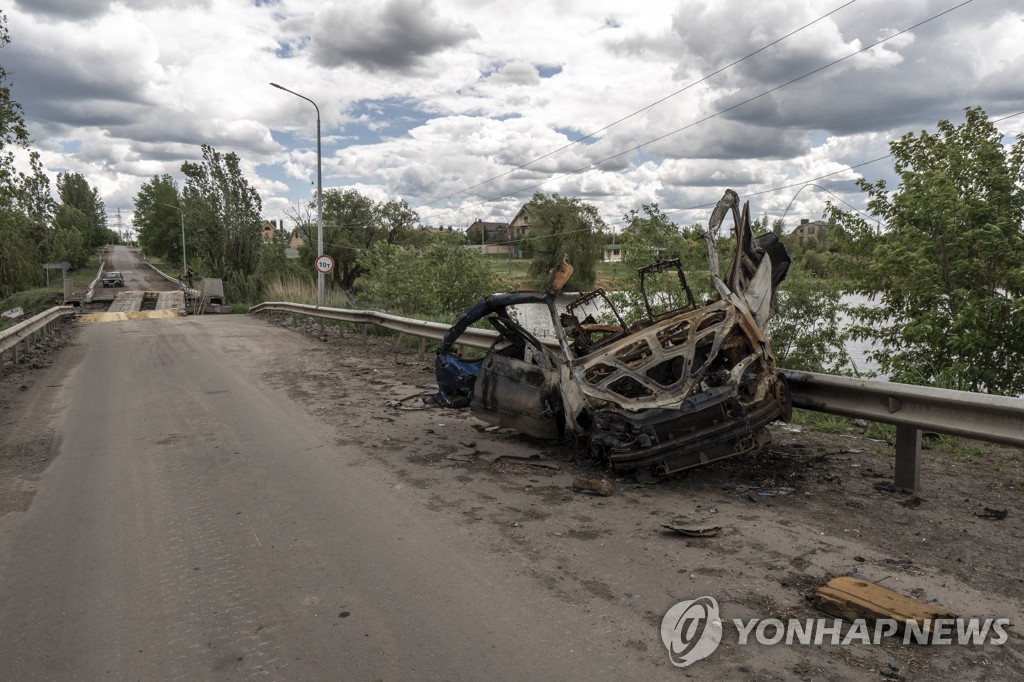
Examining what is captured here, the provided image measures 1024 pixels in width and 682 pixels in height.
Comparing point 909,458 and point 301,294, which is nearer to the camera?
point 909,458

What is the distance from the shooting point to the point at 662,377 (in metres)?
5.57

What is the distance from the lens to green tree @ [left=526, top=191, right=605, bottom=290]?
54844mm

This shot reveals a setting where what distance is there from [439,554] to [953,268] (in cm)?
856

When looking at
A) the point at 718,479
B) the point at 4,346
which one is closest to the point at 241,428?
the point at 718,479

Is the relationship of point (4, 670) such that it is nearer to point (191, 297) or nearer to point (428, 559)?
point (428, 559)

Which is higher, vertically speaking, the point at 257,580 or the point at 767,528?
the point at 767,528

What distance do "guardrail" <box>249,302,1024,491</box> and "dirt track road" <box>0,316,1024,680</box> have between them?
374mm

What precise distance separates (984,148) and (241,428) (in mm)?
10379

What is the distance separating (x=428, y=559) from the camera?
3.96 m

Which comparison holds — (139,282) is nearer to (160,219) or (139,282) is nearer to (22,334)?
(160,219)

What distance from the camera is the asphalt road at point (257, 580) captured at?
294 cm

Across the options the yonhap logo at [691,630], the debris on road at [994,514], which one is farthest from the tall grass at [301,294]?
the yonhap logo at [691,630]

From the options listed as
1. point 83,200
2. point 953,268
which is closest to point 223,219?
point 953,268

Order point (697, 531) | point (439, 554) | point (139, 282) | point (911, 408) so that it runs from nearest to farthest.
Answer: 1. point (439, 554)
2. point (697, 531)
3. point (911, 408)
4. point (139, 282)
